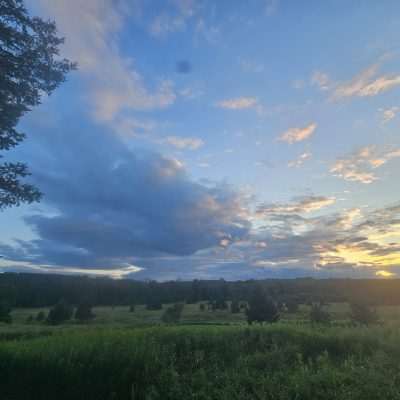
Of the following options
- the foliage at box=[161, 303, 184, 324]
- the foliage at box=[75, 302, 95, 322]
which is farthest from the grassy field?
the foliage at box=[75, 302, 95, 322]

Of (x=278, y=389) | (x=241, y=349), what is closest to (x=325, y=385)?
(x=278, y=389)

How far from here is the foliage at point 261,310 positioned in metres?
53.4

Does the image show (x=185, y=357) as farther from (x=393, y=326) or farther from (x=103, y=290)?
(x=103, y=290)

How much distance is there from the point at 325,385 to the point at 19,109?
1465cm

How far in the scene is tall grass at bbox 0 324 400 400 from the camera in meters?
8.84

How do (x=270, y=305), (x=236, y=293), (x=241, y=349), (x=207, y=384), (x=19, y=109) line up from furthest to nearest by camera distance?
(x=236, y=293), (x=270, y=305), (x=19, y=109), (x=241, y=349), (x=207, y=384)

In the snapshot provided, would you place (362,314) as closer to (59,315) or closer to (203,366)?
(203,366)

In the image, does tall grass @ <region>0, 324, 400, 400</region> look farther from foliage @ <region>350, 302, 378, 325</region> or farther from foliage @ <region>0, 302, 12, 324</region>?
foliage @ <region>0, 302, 12, 324</region>

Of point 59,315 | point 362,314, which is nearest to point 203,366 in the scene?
point 362,314

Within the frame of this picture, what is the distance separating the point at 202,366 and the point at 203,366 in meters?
0.07

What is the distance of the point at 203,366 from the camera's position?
11180 mm

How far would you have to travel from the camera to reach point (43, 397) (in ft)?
31.6

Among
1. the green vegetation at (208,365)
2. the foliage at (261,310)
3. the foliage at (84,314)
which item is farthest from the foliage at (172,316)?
the green vegetation at (208,365)

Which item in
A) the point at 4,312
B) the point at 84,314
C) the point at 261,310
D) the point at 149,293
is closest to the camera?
the point at 4,312
